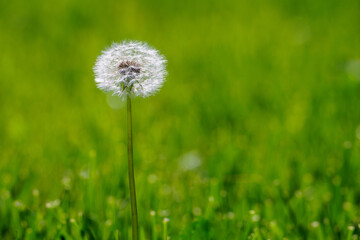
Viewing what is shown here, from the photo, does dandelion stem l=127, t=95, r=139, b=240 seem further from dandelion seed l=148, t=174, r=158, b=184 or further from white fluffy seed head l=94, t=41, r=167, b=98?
dandelion seed l=148, t=174, r=158, b=184

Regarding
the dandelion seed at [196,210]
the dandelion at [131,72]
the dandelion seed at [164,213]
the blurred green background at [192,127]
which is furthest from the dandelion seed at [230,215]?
the dandelion at [131,72]

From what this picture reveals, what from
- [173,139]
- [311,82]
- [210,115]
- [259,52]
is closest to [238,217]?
[173,139]

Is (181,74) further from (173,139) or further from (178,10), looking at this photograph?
(178,10)

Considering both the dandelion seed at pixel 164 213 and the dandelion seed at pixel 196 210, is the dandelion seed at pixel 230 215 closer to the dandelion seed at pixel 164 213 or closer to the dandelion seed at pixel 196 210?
the dandelion seed at pixel 196 210

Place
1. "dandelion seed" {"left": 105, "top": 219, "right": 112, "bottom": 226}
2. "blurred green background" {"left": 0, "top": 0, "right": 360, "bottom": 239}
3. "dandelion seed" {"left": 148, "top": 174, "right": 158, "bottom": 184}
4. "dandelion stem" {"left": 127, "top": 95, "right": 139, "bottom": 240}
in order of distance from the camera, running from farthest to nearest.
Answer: "dandelion seed" {"left": 148, "top": 174, "right": 158, "bottom": 184} → "blurred green background" {"left": 0, "top": 0, "right": 360, "bottom": 239} → "dandelion seed" {"left": 105, "top": 219, "right": 112, "bottom": 226} → "dandelion stem" {"left": 127, "top": 95, "right": 139, "bottom": 240}

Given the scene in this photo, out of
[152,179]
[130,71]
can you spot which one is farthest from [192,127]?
[130,71]

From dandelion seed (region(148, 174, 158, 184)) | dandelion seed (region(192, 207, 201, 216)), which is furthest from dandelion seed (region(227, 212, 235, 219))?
dandelion seed (region(148, 174, 158, 184))
